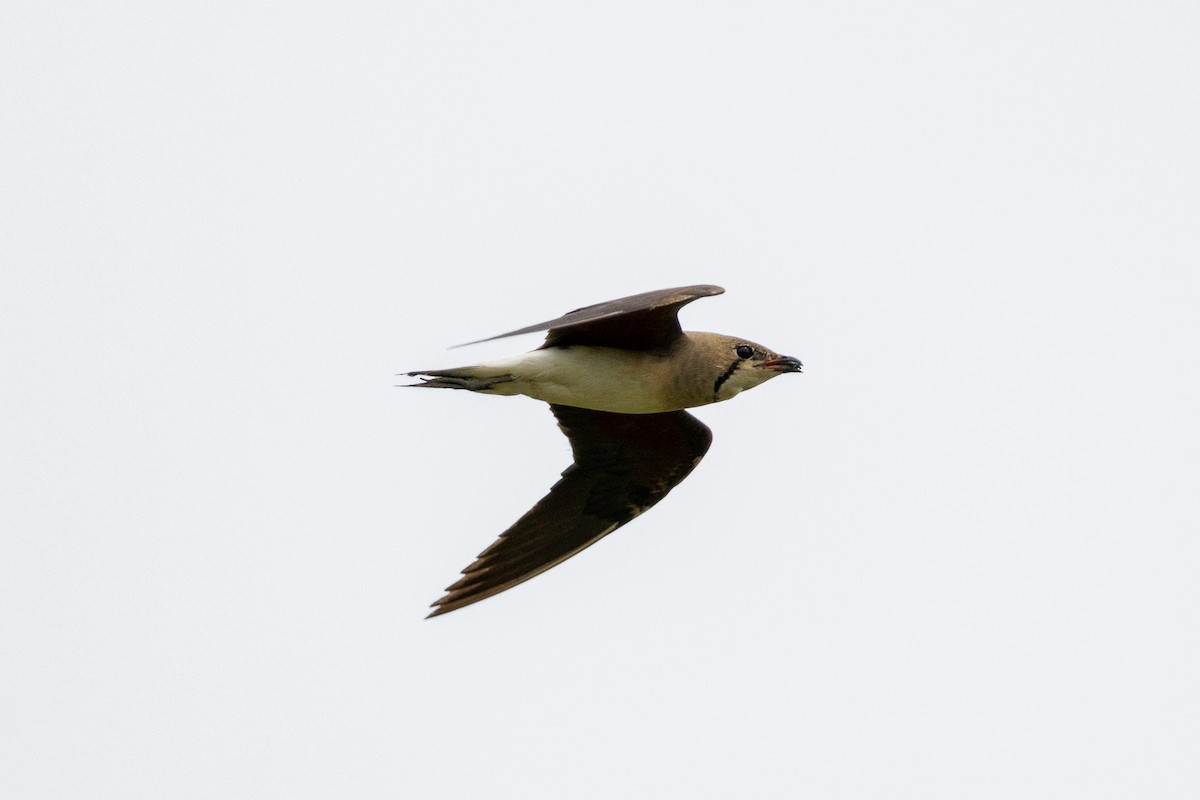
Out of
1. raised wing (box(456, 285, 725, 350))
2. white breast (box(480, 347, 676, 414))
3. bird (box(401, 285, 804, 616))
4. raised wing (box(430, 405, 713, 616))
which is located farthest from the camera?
raised wing (box(430, 405, 713, 616))

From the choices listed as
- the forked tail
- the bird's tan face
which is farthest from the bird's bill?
the forked tail

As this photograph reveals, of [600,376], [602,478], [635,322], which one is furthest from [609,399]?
[602,478]

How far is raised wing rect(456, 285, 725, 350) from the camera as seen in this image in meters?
9.68

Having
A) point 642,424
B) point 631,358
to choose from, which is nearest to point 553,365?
point 631,358

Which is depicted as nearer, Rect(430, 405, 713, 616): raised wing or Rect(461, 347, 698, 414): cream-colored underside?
Rect(461, 347, 698, 414): cream-colored underside

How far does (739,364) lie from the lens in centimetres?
1071

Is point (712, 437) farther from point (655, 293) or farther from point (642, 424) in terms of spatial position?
point (655, 293)

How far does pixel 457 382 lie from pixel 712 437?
2.25m

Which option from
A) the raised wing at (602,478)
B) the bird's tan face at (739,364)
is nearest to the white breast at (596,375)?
the bird's tan face at (739,364)

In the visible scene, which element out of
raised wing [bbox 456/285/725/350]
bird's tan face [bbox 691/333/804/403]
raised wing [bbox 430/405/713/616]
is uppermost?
raised wing [bbox 456/285/725/350]

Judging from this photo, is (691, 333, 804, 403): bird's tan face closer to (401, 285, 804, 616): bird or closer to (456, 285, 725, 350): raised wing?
(401, 285, 804, 616): bird

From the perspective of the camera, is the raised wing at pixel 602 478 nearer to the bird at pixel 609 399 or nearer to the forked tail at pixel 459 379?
the bird at pixel 609 399

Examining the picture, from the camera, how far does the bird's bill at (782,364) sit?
10781mm

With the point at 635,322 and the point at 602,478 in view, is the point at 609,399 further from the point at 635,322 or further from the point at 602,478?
the point at 602,478
